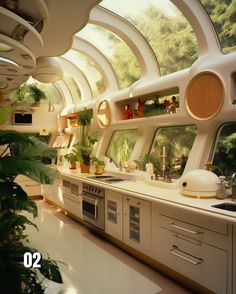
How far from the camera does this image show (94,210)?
13.9 ft

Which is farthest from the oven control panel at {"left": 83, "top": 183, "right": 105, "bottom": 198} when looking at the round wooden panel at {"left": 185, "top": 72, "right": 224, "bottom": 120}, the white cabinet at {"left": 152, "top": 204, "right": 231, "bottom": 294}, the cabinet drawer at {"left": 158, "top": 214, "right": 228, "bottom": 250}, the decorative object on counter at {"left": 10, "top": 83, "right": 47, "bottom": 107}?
the decorative object on counter at {"left": 10, "top": 83, "right": 47, "bottom": 107}

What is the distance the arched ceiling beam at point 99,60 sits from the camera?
5.29 metres

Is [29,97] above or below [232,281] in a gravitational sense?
above

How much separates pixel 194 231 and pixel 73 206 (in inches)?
118

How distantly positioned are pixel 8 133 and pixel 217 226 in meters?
1.80

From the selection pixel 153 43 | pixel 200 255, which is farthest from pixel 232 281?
pixel 153 43

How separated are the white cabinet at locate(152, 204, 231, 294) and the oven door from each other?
1.19m

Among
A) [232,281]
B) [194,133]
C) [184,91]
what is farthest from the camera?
[194,133]

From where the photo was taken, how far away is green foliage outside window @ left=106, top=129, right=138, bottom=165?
16.4 ft

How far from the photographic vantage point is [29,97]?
7.30 metres

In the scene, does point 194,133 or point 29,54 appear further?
point 194,133

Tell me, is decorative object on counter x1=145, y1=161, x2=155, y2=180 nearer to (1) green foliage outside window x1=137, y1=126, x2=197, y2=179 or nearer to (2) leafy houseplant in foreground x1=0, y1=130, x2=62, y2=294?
(1) green foliage outside window x1=137, y1=126, x2=197, y2=179

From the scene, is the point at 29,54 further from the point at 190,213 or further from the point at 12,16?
the point at 190,213

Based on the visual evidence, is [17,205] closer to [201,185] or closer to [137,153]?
[201,185]
